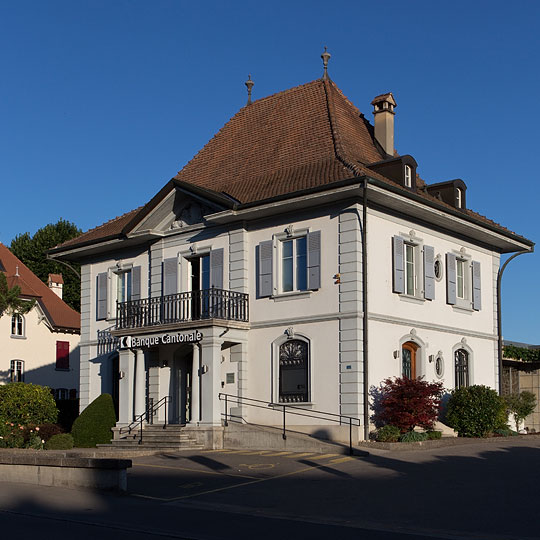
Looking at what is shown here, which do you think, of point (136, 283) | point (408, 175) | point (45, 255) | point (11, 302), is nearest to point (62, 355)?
point (45, 255)

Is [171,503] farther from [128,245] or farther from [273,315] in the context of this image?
[128,245]

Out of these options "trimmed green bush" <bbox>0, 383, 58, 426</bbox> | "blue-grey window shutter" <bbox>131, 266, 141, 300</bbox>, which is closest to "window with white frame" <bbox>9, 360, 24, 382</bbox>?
"trimmed green bush" <bbox>0, 383, 58, 426</bbox>

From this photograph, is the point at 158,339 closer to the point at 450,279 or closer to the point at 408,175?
the point at 408,175

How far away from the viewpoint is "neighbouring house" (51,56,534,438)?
917 inches

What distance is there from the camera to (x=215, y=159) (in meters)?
30.0

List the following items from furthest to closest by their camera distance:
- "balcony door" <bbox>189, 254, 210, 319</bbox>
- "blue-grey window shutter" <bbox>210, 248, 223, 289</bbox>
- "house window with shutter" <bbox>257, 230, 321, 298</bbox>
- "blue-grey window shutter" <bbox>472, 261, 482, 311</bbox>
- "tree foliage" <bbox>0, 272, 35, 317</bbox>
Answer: "tree foliage" <bbox>0, 272, 35, 317</bbox> → "blue-grey window shutter" <bbox>472, 261, 482, 311</bbox> → "blue-grey window shutter" <bbox>210, 248, 223, 289</bbox> → "balcony door" <bbox>189, 254, 210, 319</bbox> → "house window with shutter" <bbox>257, 230, 321, 298</bbox>

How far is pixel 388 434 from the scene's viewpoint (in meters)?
21.6

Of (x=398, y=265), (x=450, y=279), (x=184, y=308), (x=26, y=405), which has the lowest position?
(x=26, y=405)

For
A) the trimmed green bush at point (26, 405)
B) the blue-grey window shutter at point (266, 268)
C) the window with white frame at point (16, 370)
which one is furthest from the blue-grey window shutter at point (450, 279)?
the window with white frame at point (16, 370)

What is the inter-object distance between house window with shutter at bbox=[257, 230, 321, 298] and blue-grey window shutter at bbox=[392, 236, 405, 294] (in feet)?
7.62

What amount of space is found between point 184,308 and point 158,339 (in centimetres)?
124

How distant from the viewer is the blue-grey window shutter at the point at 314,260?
2375 centimetres

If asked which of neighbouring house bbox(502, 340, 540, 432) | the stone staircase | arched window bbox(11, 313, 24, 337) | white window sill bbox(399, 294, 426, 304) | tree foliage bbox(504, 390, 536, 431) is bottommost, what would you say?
the stone staircase

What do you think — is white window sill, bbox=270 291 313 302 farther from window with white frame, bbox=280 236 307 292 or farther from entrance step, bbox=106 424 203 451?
entrance step, bbox=106 424 203 451
